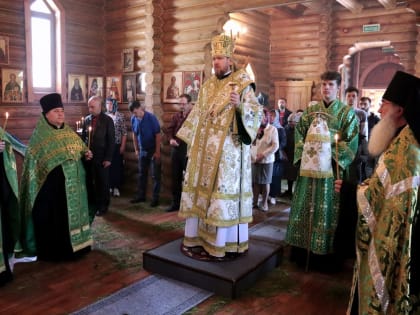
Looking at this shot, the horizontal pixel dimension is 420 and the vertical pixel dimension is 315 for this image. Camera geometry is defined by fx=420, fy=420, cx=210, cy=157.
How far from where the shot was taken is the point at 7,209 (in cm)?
390

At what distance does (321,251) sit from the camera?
421 centimetres

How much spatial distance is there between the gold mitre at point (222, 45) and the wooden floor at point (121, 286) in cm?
220

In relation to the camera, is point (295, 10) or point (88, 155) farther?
point (295, 10)

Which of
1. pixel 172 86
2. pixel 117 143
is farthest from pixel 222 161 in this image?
pixel 172 86

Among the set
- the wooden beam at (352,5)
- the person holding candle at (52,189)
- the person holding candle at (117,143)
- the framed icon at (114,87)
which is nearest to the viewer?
the person holding candle at (52,189)

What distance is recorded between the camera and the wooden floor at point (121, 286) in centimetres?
344

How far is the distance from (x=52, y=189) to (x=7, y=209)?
546 mm

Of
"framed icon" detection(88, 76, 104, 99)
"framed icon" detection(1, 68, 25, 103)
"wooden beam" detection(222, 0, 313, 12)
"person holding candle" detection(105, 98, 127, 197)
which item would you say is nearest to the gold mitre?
"wooden beam" detection(222, 0, 313, 12)

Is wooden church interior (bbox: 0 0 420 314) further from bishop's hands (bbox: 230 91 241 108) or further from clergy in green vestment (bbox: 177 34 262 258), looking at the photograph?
bishop's hands (bbox: 230 91 241 108)

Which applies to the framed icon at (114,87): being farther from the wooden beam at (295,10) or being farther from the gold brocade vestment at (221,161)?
the wooden beam at (295,10)

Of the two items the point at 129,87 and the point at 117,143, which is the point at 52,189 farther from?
the point at 129,87

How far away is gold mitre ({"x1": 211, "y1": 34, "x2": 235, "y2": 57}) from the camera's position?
12.8 ft

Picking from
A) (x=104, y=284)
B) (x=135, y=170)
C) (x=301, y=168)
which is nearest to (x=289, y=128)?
(x=135, y=170)

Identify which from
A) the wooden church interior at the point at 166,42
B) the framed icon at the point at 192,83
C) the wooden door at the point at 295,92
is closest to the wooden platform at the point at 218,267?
the framed icon at the point at 192,83
